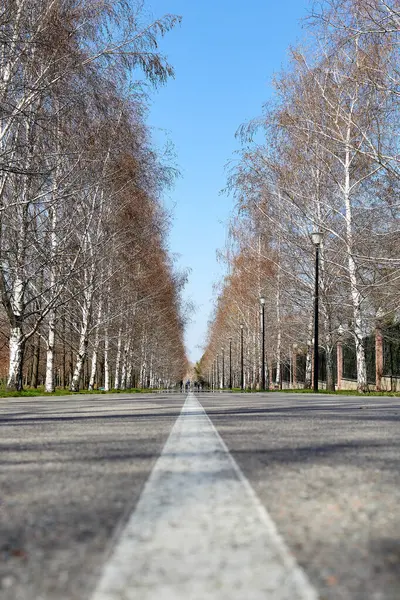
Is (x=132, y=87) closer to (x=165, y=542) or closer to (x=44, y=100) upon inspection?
(x=44, y=100)

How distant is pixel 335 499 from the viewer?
240 cm

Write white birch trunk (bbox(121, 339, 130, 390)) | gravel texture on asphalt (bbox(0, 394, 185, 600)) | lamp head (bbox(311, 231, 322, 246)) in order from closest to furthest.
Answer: gravel texture on asphalt (bbox(0, 394, 185, 600))
lamp head (bbox(311, 231, 322, 246))
white birch trunk (bbox(121, 339, 130, 390))

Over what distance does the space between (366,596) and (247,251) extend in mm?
45616

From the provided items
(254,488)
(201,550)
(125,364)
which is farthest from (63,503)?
(125,364)

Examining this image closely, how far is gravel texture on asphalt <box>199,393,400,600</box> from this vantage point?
4.66 feet

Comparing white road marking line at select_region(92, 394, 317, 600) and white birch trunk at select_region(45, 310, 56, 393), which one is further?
white birch trunk at select_region(45, 310, 56, 393)

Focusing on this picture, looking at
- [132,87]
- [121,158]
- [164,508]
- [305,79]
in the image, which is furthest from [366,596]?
[305,79]

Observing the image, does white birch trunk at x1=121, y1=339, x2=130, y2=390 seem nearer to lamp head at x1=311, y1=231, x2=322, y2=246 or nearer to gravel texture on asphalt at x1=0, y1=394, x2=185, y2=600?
lamp head at x1=311, y1=231, x2=322, y2=246

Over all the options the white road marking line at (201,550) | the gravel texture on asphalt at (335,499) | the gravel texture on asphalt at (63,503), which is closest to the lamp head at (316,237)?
the gravel texture on asphalt at (335,499)

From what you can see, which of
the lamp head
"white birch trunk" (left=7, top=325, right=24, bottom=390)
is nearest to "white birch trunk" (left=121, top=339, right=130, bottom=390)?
"white birch trunk" (left=7, top=325, right=24, bottom=390)

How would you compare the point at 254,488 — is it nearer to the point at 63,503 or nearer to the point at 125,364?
the point at 63,503

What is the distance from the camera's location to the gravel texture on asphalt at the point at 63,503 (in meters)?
1.41

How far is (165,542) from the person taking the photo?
1664mm

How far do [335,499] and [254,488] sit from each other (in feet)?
1.06
